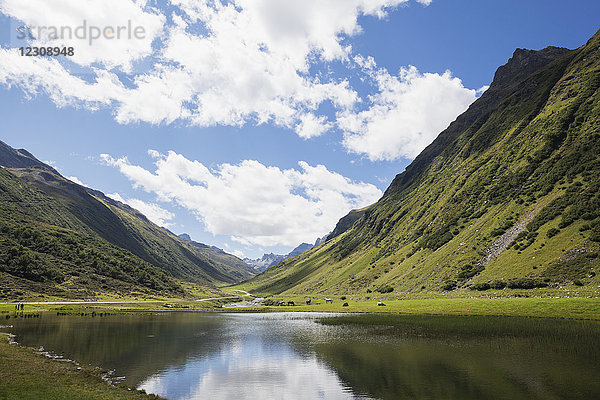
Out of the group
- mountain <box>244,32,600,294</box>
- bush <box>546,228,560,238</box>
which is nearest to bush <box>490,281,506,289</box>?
mountain <box>244,32,600,294</box>

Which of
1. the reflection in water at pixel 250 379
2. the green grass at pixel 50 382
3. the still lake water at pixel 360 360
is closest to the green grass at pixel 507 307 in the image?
the still lake water at pixel 360 360

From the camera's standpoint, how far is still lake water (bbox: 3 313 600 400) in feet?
105

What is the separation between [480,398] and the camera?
28625 millimetres

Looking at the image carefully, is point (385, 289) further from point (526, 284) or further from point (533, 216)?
point (526, 284)

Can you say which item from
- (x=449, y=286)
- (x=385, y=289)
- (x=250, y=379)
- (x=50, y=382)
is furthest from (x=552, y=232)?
(x=50, y=382)

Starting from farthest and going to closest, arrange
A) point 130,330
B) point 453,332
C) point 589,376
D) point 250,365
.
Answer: point 130,330
point 453,332
point 250,365
point 589,376

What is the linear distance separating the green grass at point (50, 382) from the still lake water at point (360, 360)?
3.59 metres

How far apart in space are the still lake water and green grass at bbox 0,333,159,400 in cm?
359

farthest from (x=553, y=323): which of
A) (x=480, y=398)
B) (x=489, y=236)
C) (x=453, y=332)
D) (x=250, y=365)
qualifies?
(x=489, y=236)

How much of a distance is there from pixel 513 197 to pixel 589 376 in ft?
462

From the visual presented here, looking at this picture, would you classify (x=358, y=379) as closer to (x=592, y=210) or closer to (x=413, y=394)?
(x=413, y=394)

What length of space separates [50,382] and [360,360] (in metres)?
35.3

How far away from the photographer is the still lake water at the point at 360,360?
105 feet

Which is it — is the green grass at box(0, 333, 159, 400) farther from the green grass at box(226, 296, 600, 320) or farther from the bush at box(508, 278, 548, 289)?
the bush at box(508, 278, 548, 289)
